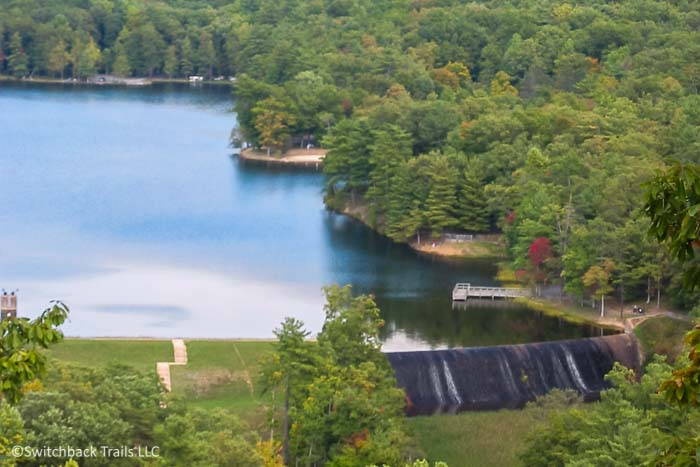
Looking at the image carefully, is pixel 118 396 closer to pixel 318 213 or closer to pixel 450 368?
pixel 450 368

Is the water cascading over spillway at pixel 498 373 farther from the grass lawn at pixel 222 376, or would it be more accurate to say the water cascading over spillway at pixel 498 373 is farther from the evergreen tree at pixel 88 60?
the evergreen tree at pixel 88 60

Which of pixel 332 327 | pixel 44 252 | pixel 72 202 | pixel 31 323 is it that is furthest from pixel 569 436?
pixel 72 202

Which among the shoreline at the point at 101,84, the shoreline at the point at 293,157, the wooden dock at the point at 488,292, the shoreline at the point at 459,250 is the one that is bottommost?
the wooden dock at the point at 488,292

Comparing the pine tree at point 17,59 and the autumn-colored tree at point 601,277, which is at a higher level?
the pine tree at point 17,59

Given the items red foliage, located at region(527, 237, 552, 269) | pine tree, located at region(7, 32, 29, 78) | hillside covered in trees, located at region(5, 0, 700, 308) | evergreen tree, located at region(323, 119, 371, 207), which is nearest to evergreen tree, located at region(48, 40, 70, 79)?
hillside covered in trees, located at region(5, 0, 700, 308)

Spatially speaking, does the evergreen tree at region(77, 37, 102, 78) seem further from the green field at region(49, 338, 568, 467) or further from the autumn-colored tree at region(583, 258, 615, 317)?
the green field at region(49, 338, 568, 467)

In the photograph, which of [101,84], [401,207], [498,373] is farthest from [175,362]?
[101,84]

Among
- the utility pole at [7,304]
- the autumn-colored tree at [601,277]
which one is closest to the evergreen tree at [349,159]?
the autumn-colored tree at [601,277]
